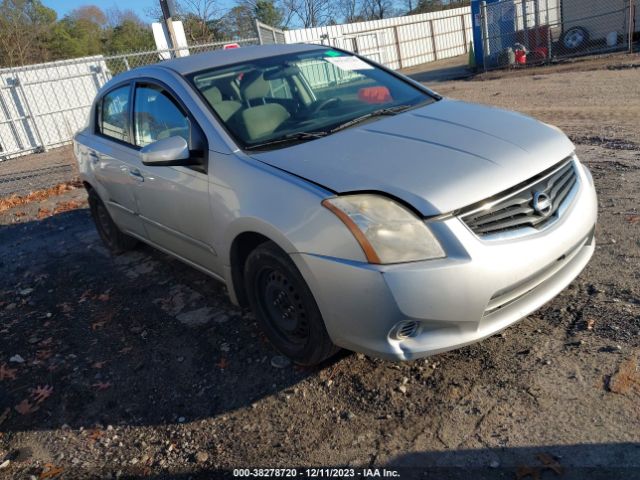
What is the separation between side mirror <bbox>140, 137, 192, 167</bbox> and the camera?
3.23 m

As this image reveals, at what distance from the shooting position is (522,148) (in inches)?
109

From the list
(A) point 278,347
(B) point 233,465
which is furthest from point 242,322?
(B) point 233,465

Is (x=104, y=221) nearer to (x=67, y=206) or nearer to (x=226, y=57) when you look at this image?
(x=226, y=57)

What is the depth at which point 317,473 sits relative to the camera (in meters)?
2.37

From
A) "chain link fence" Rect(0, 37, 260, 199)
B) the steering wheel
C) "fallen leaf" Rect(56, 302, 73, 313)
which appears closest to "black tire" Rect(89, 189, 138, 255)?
"fallen leaf" Rect(56, 302, 73, 313)

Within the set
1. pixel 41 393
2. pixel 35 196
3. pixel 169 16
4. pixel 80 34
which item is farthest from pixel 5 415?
pixel 80 34

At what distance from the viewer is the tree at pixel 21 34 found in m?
30.0

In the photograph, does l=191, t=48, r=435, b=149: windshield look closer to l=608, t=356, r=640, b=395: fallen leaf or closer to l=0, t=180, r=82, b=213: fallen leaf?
l=608, t=356, r=640, b=395: fallen leaf

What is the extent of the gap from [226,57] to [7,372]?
2.65 m

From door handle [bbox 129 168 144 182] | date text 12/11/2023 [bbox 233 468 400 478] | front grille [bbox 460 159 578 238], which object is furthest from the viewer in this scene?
door handle [bbox 129 168 144 182]

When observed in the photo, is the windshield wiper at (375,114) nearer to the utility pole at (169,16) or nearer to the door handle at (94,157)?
the door handle at (94,157)

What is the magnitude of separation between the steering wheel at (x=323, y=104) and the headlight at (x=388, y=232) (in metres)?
1.28

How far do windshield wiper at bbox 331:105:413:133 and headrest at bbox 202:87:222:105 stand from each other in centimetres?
80

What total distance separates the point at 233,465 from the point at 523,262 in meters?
1.61
